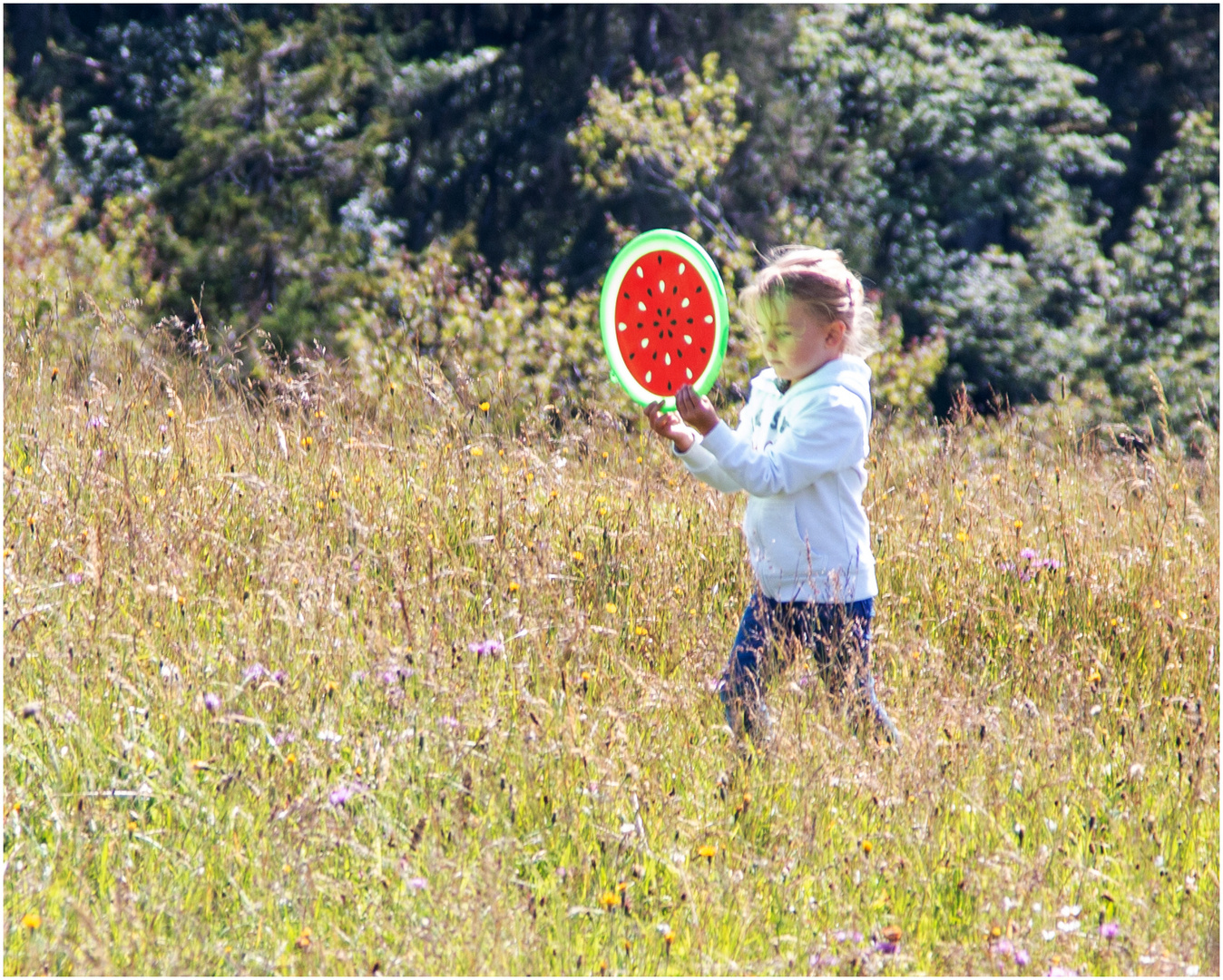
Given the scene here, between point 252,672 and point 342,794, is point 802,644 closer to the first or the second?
point 342,794

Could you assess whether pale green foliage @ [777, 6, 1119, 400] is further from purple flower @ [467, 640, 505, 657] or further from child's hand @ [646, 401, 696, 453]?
purple flower @ [467, 640, 505, 657]

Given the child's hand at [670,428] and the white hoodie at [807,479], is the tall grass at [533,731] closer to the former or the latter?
the white hoodie at [807,479]

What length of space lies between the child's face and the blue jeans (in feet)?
1.88

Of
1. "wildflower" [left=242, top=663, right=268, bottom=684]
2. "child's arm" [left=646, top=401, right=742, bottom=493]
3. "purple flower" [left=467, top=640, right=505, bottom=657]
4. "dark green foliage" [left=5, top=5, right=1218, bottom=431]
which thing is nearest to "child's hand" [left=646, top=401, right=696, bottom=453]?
"child's arm" [left=646, top=401, right=742, bottom=493]

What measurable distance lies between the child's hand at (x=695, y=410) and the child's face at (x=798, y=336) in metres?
0.25

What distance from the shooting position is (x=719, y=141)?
15.1m

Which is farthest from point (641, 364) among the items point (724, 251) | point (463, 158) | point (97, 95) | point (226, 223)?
point (97, 95)

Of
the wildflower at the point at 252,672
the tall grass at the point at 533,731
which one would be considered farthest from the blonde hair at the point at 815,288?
the wildflower at the point at 252,672

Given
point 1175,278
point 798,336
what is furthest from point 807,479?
point 1175,278

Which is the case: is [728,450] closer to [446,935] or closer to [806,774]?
[806,774]

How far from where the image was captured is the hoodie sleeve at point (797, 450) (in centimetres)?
275

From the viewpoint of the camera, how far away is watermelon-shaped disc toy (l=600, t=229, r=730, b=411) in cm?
295

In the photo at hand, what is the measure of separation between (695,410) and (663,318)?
13.1 inches

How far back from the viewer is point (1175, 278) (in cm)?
1833
